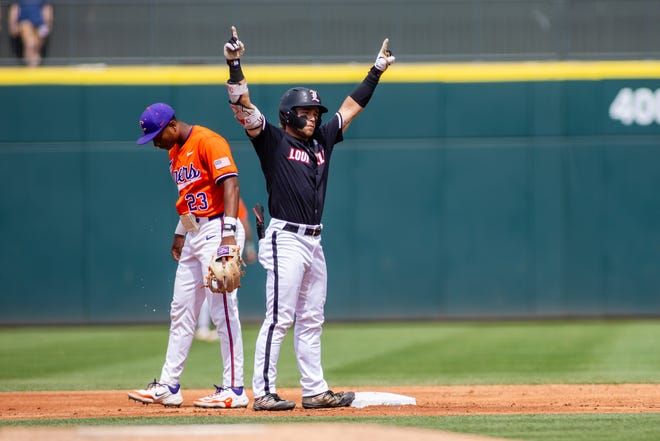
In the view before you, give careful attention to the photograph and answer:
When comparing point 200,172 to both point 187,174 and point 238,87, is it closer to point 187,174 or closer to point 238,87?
point 187,174

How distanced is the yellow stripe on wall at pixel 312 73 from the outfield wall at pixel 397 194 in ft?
0.10

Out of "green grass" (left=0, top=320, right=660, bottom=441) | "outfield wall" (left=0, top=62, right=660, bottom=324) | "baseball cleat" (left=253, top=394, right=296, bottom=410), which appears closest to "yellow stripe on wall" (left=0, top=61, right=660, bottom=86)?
"outfield wall" (left=0, top=62, right=660, bottom=324)

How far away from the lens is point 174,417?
750 centimetres

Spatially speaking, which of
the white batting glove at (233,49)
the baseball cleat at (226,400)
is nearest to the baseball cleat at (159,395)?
the baseball cleat at (226,400)

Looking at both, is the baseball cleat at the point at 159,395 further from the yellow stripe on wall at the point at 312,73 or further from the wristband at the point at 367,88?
the yellow stripe on wall at the point at 312,73

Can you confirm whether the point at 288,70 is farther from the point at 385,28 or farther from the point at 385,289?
the point at 385,289

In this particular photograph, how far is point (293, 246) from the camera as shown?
775 centimetres

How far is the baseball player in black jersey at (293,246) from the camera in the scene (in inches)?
305

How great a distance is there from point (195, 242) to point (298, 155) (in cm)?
99

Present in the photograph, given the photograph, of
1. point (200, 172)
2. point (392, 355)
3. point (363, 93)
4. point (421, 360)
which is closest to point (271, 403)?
point (200, 172)

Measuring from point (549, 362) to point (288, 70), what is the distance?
24.4 feet

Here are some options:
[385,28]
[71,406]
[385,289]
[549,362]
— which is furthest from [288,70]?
[71,406]

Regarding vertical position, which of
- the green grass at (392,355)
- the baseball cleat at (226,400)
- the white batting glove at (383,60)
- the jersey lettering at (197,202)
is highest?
the white batting glove at (383,60)

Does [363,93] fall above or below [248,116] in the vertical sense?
above
